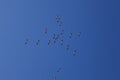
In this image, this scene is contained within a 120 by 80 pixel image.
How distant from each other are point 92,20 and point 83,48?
0.24m

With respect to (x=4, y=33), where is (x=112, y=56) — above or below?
below

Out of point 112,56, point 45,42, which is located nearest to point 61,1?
point 45,42

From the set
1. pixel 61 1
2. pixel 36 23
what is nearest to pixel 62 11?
pixel 61 1

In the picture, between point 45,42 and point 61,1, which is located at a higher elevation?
point 61,1

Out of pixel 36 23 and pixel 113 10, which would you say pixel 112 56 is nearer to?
pixel 113 10

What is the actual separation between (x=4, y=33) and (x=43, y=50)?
342mm

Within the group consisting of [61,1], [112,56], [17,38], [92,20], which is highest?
[61,1]

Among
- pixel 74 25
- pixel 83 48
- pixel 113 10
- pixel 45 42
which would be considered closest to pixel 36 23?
pixel 45 42

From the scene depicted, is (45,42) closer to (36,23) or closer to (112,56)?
(36,23)

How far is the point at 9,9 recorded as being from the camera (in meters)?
1.98

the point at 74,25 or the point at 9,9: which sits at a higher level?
the point at 9,9

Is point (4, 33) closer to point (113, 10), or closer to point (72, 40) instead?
point (72, 40)

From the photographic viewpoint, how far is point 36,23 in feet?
6.49

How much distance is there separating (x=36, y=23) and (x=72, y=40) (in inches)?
12.6
